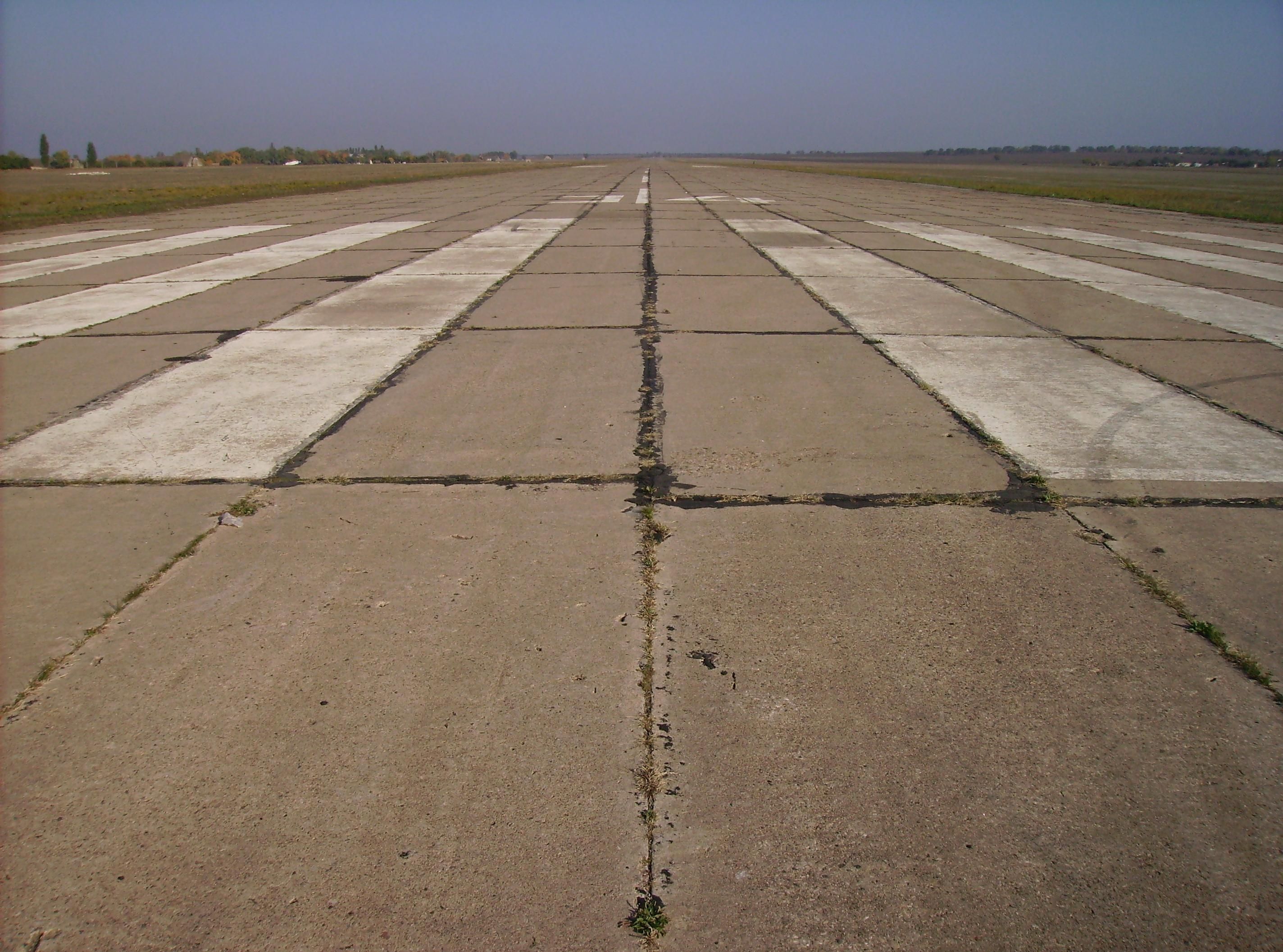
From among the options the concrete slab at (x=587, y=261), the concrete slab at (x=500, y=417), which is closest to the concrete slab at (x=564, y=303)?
the concrete slab at (x=587, y=261)

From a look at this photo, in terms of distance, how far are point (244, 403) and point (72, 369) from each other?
181cm

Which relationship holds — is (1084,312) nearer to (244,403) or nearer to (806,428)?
(806,428)

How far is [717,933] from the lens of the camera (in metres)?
1.52

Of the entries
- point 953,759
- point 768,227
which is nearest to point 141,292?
point 953,759

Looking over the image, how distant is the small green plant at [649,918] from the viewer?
1.51 m

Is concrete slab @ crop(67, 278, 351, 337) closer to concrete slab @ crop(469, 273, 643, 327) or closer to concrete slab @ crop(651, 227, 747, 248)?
concrete slab @ crop(469, 273, 643, 327)

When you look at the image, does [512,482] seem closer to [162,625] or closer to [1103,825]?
[162,625]

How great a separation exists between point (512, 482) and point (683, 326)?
10.5 ft

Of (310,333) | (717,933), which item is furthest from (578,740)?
(310,333)

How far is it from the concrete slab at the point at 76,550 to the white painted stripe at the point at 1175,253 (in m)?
11.5

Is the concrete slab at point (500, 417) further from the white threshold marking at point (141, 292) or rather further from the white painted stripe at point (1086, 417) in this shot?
the white threshold marking at point (141, 292)

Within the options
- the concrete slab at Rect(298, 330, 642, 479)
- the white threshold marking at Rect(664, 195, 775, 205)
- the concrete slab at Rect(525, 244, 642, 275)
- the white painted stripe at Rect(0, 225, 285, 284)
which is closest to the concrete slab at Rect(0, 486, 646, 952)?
the concrete slab at Rect(298, 330, 642, 479)

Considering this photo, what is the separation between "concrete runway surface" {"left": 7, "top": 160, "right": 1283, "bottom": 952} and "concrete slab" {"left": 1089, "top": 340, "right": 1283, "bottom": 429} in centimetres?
6

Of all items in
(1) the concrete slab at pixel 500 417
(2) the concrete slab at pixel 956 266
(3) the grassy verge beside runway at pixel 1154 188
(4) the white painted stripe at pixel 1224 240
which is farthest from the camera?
(3) the grassy verge beside runway at pixel 1154 188
